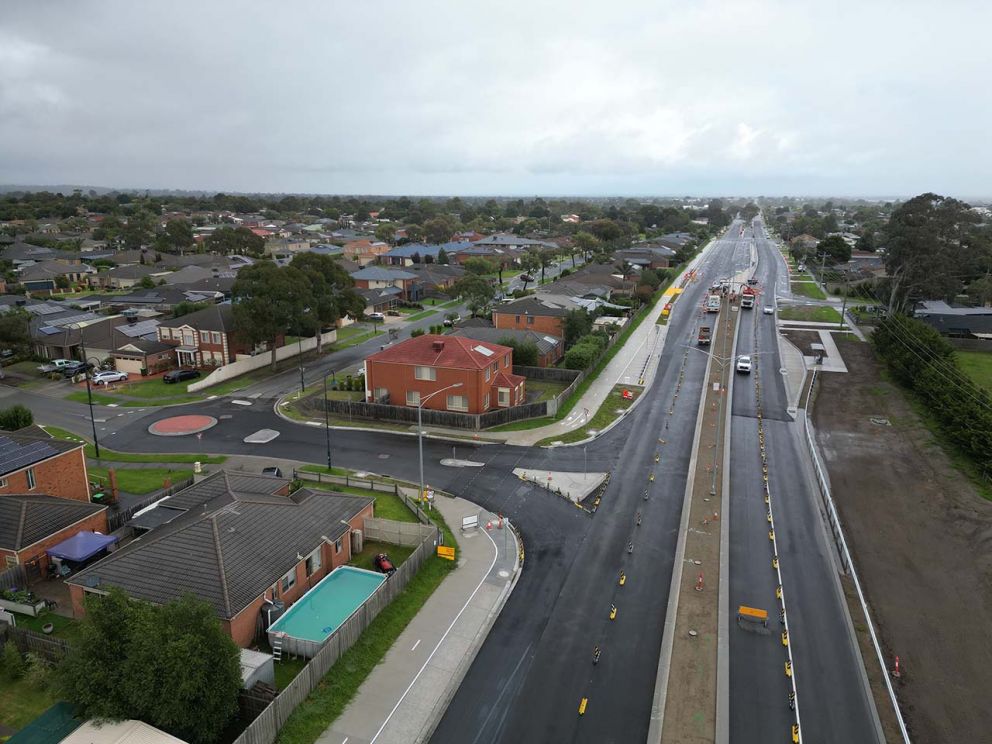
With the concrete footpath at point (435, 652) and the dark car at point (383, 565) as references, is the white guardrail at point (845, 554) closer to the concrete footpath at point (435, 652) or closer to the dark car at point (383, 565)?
the concrete footpath at point (435, 652)

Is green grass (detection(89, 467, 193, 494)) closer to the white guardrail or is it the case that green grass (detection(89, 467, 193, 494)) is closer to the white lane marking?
the white lane marking

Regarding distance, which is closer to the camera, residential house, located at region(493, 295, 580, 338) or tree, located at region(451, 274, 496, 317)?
residential house, located at region(493, 295, 580, 338)

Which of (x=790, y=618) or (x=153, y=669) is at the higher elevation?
(x=153, y=669)

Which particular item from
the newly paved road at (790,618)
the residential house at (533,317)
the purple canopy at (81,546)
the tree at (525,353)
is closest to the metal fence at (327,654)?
the purple canopy at (81,546)

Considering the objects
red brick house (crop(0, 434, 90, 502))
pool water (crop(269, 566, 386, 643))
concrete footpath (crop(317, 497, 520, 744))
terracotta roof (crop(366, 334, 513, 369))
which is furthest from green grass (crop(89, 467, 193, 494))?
concrete footpath (crop(317, 497, 520, 744))

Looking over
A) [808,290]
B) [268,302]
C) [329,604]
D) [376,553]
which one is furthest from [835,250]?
[329,604]

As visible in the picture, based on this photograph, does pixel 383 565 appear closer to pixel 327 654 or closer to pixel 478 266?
pixel 327 654

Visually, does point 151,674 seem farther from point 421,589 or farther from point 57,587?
point 57,587

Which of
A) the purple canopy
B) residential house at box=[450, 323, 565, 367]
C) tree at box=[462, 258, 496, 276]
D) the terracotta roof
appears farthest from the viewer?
tree at box=[462, 258, 496, 276]
